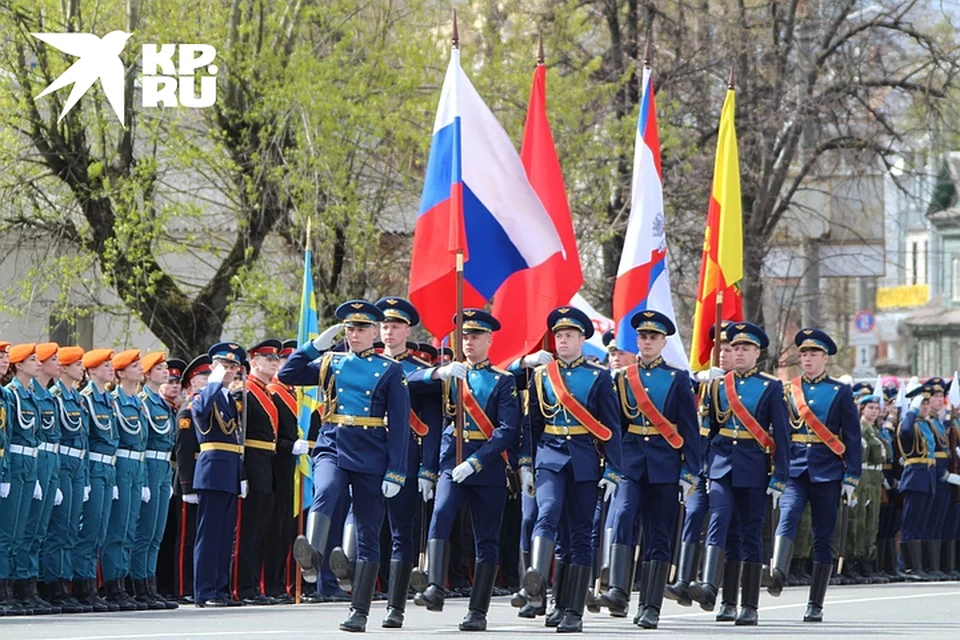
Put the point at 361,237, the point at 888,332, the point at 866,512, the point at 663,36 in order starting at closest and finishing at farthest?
the point at 866,512 → the point at 361,237 → the point at 663,36 → the point at 888,332

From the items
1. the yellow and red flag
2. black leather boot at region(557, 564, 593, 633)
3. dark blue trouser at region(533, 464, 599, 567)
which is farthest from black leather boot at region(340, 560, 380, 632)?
the yellow and red flag

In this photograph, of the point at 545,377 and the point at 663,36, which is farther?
the point at 663,36

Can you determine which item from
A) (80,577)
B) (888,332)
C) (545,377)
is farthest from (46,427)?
(888,332)

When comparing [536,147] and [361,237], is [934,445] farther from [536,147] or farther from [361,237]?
[536,147]

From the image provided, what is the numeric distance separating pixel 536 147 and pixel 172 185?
29.6 ft

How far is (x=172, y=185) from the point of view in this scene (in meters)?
23.9

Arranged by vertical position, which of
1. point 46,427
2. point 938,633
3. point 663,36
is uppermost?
point 663,36

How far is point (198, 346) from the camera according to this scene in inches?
941

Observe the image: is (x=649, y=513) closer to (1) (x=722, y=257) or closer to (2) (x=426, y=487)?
(2) (x=426, y=487)

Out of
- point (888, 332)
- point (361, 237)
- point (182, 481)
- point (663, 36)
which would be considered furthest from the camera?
point (888, 332)

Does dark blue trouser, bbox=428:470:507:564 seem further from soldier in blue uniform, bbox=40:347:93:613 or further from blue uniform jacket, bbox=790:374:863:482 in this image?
soldier in blue uniform, bbox=40:347:93:613

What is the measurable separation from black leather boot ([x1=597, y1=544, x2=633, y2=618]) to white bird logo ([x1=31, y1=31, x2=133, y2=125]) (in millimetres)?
11019

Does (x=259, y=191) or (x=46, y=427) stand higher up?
(x=259, y=191)

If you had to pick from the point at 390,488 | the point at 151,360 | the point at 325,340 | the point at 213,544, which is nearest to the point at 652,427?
the point at 390,488
